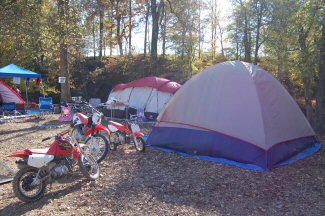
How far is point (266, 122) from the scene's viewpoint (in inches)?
242

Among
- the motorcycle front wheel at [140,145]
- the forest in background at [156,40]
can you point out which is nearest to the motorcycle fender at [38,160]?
the motorcycle front wheel at [140,145]

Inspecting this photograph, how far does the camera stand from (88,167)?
5441 mm

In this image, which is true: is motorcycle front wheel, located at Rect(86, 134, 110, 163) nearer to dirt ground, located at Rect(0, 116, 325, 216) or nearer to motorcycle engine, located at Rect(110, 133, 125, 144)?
dirt ground, located at Rect(0, 116, 325, 216)

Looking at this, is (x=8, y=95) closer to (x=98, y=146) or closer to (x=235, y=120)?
(x=98, y=146)

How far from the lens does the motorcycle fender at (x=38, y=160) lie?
454cm

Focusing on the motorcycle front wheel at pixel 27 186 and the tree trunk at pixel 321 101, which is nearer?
the motorcycle front wheel at pixel 27 186

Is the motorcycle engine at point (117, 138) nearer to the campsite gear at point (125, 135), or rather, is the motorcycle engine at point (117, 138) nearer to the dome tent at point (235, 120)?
the campsite gear at point (125, 135)

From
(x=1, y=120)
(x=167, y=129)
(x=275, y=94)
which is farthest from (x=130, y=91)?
(x=275, y=94)

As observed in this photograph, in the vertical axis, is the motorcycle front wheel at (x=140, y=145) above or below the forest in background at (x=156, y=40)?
below

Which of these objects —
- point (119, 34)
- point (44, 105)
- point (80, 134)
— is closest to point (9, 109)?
point (44, 105)

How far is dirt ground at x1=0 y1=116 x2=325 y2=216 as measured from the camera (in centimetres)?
432

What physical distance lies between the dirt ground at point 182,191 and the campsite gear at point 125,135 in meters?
0.65

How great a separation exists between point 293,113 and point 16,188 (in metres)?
5.31

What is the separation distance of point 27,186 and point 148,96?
336 inches
